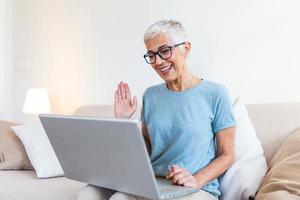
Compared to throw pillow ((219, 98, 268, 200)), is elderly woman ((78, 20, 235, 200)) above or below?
above

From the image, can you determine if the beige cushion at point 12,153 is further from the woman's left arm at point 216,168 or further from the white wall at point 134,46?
the woman's left arm at point 216,168

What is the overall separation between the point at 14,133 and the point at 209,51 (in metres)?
1.19

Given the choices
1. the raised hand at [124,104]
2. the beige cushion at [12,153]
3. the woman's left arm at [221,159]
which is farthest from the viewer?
the beige cushion at [12,153]

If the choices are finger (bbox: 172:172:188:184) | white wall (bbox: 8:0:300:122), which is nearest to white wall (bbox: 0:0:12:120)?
white wall (bbox: 8:0:300:122)

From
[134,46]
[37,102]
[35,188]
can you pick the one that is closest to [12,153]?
[35,188]

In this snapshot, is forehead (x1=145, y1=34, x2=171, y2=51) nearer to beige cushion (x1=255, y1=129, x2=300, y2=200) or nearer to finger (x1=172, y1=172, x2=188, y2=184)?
finger (x1=172, y1=172, x2=188, y2=184)

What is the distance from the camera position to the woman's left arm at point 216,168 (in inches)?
42.6

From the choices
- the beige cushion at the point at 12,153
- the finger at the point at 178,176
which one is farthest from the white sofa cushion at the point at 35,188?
the finger at the point at 178,176

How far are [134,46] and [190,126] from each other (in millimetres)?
1180

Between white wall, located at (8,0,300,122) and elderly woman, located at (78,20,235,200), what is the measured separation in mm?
585

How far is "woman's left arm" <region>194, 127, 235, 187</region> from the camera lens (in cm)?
119

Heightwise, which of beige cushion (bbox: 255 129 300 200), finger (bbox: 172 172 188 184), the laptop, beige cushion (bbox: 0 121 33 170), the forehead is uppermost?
the forehead

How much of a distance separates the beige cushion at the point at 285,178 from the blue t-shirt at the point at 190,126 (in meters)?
0.21

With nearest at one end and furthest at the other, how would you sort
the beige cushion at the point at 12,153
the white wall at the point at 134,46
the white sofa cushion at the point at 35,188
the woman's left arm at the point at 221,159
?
the woman's left arm at the point at 221,159
the white sofa cushion at the point at 35,188
the white wall at the point at 134,46
the beige cushion at the point at 12,153
